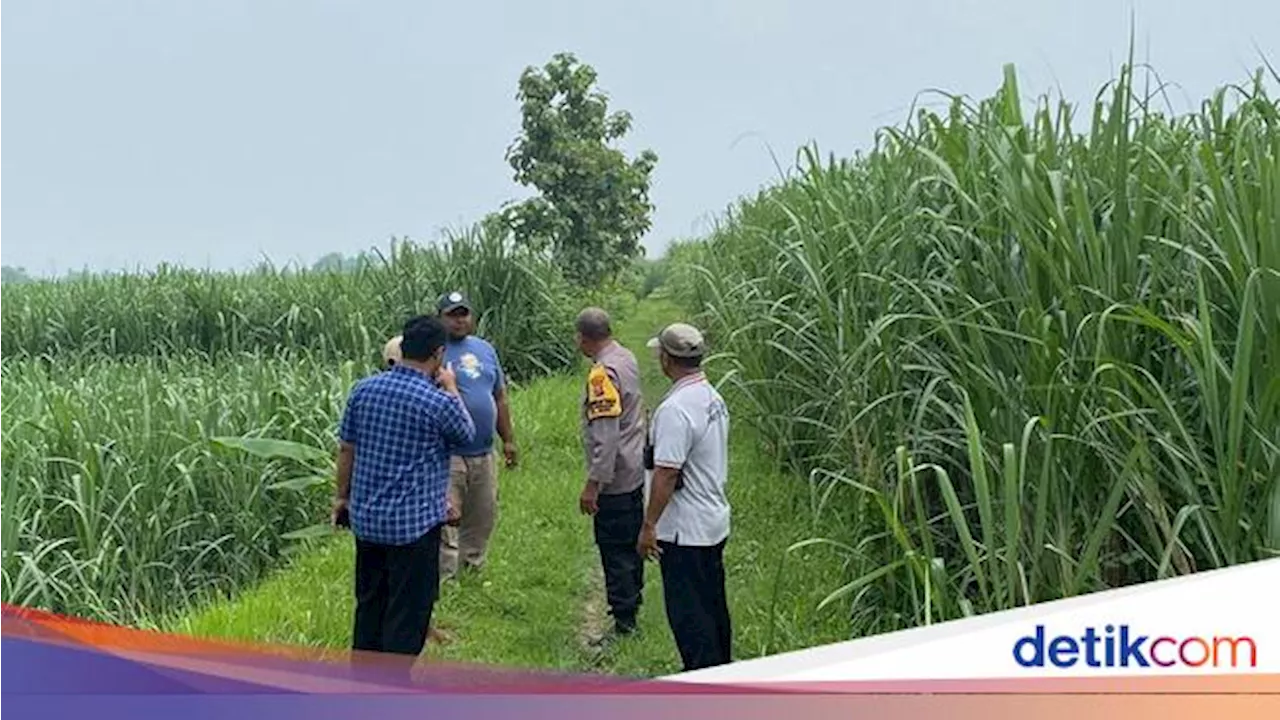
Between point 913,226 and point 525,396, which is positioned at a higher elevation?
point 913,226

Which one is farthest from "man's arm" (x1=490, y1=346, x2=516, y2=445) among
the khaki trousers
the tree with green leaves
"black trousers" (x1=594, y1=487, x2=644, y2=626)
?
the tree with green leaves

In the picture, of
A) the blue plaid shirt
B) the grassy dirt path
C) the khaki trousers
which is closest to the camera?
the blue plaid shirt

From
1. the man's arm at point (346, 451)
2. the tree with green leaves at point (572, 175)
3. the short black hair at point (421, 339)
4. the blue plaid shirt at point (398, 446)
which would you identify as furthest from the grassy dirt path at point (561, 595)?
the tree with green leaves at point (572, 175)

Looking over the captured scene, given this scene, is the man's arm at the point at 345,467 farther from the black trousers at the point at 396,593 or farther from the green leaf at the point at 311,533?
the green leaf at the point at 311,533

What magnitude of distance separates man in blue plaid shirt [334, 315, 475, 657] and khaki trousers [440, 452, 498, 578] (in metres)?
1.12

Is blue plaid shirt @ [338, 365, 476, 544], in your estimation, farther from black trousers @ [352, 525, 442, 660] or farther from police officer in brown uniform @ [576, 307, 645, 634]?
police officer in brown uniform @ [576, 307, 645, 634]

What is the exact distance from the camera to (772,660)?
89.9 inches

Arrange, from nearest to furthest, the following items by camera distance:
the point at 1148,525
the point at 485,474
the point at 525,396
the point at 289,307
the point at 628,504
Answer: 1. the point at 1148,525
2. the point at 628,504
3. the point at 485,474
4. the point at 525,396
5. the point at 289,307

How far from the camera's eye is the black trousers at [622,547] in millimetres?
5250

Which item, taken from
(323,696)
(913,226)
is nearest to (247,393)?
(913,226)

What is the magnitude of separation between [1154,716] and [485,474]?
415 centimetres

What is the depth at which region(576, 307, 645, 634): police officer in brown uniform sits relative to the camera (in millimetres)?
5059

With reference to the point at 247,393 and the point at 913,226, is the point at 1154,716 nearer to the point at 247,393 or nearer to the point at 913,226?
the point at 913,226

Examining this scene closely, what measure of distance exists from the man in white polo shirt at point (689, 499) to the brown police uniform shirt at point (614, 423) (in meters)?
0.75
